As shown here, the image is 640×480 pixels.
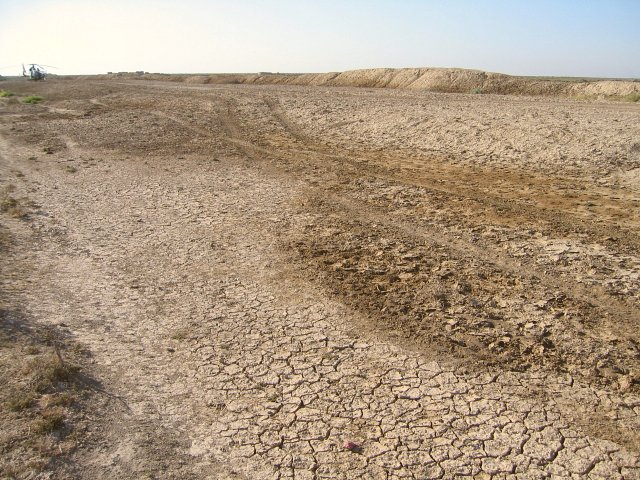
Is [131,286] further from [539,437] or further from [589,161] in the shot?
[589,161]

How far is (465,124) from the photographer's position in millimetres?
12430

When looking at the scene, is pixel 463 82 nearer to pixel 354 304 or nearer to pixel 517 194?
pixel 517 194

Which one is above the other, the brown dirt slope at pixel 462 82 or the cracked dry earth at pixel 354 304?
the brown dirt slope at pixel 462 82

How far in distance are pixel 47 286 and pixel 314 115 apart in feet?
38.0

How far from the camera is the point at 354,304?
5.21 metres

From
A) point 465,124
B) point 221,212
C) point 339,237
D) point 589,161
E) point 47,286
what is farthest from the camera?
point 465,124

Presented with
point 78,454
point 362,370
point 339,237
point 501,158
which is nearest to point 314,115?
point 501,158

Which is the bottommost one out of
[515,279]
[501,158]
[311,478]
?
[311,478]

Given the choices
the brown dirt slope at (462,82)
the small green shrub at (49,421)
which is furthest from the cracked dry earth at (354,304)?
the brown dirt slope at (462,82)

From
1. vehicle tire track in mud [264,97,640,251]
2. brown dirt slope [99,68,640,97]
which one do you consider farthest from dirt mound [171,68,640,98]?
vehicle tire track in mud [264,97,640,251]

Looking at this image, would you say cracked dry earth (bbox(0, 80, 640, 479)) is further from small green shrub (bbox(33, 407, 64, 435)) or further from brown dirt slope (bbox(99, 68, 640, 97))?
brown dirt slope (bbox(99, 68, 640, 97))

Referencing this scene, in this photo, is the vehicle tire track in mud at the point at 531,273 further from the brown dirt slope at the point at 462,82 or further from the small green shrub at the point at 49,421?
the brown dirt slope at the point at 462,82

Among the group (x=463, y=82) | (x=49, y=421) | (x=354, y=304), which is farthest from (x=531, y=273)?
(x=463, y=82)

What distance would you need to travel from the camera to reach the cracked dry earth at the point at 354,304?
341cm
